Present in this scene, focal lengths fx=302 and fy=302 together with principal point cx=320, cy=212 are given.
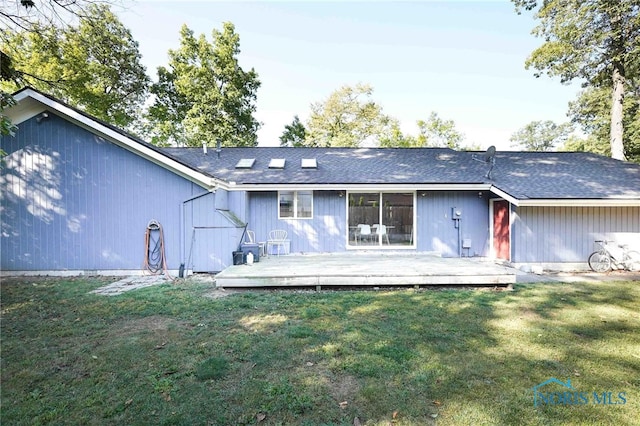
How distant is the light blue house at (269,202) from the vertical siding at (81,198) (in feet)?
0.08

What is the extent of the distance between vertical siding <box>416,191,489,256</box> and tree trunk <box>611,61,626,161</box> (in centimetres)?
774

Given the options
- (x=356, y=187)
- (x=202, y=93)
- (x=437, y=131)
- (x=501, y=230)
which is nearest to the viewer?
(x=356, y=187)

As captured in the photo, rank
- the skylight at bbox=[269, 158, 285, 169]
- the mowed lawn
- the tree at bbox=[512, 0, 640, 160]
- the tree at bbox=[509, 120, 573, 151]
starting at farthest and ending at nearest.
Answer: the tree at bbox=[509, 120, 573, 151] → the tree at bbox=[512, 0, 640, 160] → the skylight at bbox=[269, 158, 285, 169] → the mowed lawn

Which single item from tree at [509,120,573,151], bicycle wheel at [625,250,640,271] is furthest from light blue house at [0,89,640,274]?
tree at [509,120,573,151]

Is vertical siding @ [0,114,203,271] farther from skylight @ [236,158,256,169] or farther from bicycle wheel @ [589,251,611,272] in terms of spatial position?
bicycle wheel @ [589,251,611,272]

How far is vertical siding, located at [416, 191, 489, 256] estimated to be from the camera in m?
9.16

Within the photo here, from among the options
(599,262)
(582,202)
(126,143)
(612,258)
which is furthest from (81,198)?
(612,258)

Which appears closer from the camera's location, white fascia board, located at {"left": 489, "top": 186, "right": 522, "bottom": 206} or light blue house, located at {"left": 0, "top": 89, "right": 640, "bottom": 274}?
light blue house, located at {"left": 0, "top": 89, "right": 640, "bottom": 274}

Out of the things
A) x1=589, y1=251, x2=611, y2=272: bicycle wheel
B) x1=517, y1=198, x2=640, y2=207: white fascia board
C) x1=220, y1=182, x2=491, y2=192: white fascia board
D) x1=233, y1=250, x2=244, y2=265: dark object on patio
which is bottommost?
x1=589, y1=251, x2=611, y2=272: bicycle wheel

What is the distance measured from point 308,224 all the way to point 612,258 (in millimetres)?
8336

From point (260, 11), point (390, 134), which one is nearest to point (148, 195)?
point (260, 11)

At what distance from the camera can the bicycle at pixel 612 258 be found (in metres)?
8.09

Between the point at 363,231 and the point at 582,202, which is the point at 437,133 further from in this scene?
the point at 363,231

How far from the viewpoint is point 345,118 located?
26.2 m
